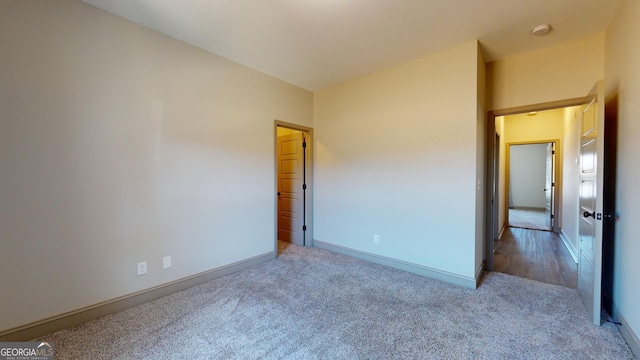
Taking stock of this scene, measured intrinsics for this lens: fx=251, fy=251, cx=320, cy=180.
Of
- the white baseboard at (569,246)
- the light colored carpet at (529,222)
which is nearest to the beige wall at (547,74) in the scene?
the white baseboard at (569,246)

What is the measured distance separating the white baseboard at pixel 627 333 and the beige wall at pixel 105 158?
11.8ft

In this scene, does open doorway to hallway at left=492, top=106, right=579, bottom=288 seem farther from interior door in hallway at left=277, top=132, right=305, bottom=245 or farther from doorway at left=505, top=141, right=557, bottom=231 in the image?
interior door in hallway at left=277, top=132, right=305, bottom=245

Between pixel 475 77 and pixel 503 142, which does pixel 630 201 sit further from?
pixel 503 142

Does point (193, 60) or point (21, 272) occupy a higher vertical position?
point (193, 60)

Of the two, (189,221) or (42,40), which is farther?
(189,221)

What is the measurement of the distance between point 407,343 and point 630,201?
1.97 m

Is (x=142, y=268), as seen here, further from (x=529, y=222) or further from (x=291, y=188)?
(x=529, y=222)

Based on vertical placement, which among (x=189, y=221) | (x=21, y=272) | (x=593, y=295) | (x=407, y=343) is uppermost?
(x=189, y=221)

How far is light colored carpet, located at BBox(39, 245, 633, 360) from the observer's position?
1.78 m

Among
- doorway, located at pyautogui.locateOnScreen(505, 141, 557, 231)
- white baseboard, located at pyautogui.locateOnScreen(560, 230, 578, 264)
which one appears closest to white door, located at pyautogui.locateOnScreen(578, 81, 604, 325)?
white baseboard, located at pyautogui.locateOnScreen(560, 230, 578, 264)

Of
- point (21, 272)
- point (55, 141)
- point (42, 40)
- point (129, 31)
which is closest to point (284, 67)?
point (129, 31)

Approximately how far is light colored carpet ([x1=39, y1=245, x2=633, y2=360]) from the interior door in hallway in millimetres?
1648

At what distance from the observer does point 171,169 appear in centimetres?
266

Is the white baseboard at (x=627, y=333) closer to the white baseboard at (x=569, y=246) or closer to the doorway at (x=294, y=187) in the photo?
the white baseboard at (x=569, y=246)
